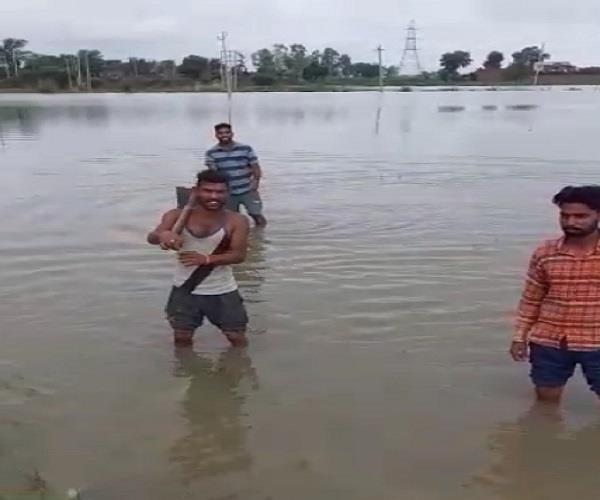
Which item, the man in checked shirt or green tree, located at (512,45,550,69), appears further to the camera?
green tree, located at (512,45,550,69)

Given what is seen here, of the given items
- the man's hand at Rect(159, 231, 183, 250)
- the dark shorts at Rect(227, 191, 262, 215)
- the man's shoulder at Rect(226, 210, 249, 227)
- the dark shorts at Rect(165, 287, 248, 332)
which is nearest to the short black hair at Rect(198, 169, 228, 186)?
the man's shoulder at Rect(226, 210, 249, 227)

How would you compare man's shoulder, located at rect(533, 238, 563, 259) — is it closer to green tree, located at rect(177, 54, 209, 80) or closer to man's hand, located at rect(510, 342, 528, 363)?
man's hand, located at rect(510, 342, 528, 363)

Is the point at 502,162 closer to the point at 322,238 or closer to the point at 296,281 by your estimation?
the point at 322,238

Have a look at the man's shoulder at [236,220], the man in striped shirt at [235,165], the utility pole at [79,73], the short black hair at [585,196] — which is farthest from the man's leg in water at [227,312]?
the utility pole at [79,73]

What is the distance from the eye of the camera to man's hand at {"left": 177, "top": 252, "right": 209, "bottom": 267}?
577 cm

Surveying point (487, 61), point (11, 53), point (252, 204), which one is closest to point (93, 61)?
point (11, 53)

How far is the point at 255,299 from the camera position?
26.6 feet

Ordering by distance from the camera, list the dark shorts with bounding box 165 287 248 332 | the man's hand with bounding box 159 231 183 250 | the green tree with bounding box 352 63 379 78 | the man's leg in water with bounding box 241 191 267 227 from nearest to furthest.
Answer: the man's hand with bounding box 159 231 183 250
the dark shorts with bounding box 165 287 248 332
the man's leg in water with bounding box 241 191 267 227
the green tree with bounding box 352 63 379 78

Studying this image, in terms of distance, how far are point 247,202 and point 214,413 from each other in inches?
227

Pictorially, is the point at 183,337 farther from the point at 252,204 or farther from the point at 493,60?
the point at 493,60

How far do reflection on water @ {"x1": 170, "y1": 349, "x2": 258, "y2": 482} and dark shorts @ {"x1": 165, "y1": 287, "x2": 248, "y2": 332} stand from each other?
29cm

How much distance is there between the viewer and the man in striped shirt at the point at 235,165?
1038 cm

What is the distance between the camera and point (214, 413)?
547cm

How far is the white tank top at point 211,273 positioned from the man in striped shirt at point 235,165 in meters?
4.39
